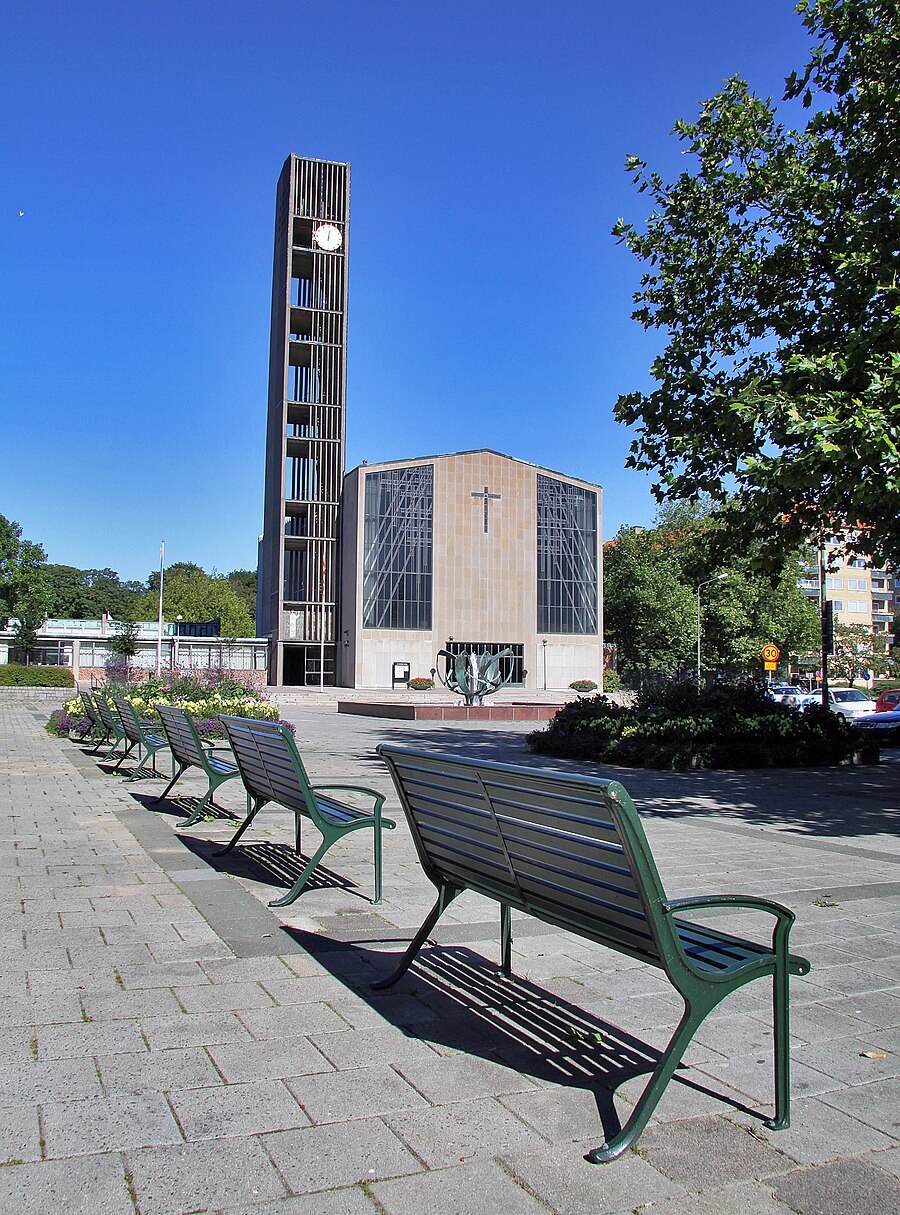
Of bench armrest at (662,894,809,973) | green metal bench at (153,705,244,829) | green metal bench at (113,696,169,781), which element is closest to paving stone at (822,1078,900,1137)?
bench armrest at (662,894,809,973)

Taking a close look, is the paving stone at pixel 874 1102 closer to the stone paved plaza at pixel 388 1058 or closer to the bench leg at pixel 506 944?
the stone paved plaza at pixel 388 1058

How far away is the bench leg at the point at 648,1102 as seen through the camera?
274 centimetres

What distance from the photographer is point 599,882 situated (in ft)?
10.2

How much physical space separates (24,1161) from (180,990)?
59.6 inches

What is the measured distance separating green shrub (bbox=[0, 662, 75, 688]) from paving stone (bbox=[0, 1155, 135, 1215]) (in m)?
47.3

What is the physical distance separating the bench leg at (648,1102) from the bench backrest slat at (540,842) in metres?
0.22

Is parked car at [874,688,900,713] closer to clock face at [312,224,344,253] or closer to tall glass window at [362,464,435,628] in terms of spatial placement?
tall glass window at [362,464,435,628]

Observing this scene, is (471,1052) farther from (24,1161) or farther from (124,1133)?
(24,1161)

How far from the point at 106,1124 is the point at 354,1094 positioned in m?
0.76

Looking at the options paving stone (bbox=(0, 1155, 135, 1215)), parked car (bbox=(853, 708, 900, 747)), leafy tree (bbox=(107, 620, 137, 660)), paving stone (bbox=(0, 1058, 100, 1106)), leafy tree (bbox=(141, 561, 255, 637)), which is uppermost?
leafy tree (bbox=(141, 561, 255, 637))

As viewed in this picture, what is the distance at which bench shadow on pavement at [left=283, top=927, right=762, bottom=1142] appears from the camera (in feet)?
11.2

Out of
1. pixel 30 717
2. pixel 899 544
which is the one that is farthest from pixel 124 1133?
pixel 30 717

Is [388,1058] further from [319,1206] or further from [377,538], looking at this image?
[377,538]

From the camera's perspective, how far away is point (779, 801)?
12.0 metres
